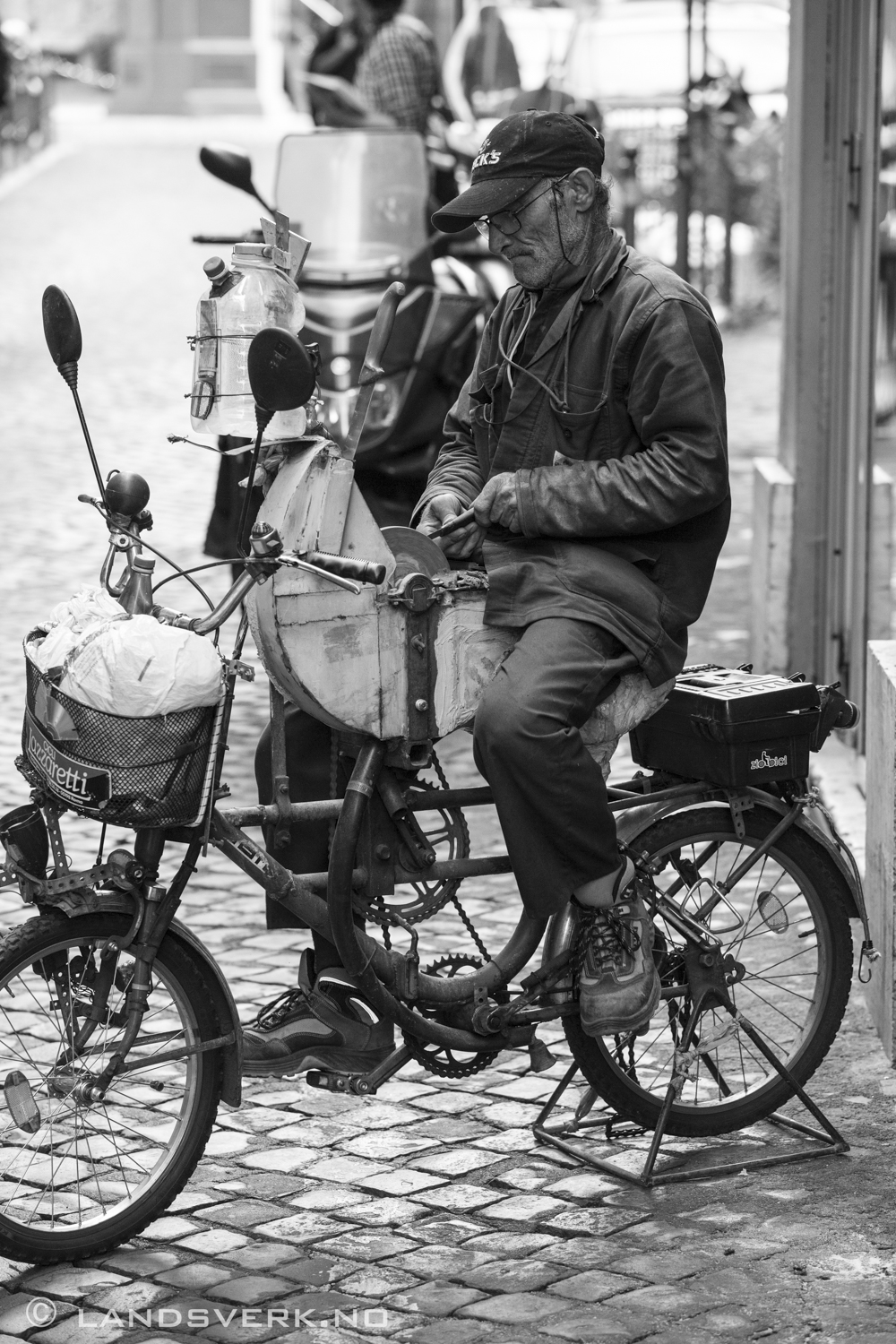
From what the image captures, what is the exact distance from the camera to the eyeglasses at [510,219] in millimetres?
3705

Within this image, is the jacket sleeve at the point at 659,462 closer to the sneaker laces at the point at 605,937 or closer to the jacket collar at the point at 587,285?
the jacket collar at the point at 587,285

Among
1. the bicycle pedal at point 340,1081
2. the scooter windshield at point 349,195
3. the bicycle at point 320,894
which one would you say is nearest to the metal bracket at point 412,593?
the bicycle at point 320,894

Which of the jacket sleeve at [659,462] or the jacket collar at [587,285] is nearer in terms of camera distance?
the jacket sleeve at [659,462]

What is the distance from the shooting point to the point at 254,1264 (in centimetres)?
368

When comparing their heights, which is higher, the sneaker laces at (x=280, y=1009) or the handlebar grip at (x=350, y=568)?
the handlebar grip at (x=350, y=568)

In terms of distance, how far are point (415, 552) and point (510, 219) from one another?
64 centimetres

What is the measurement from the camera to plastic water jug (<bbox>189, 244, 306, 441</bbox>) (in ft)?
11.8

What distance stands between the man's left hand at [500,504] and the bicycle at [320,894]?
4.9 inches

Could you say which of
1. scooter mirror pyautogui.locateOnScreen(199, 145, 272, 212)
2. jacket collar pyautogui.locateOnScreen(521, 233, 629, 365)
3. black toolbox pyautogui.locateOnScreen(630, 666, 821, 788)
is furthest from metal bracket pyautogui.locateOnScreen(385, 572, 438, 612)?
scooter mirror pyautogui.locateOnScreen(199, 145, 272, 212)

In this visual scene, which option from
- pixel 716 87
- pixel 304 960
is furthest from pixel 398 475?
pixel 716 87

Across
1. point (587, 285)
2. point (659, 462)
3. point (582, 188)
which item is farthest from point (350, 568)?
point (582, 188)

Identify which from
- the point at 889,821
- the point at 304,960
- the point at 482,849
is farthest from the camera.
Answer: the point at 482,849

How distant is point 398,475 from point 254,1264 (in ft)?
13.2

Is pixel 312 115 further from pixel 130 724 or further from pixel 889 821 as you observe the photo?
pixel 130 724
